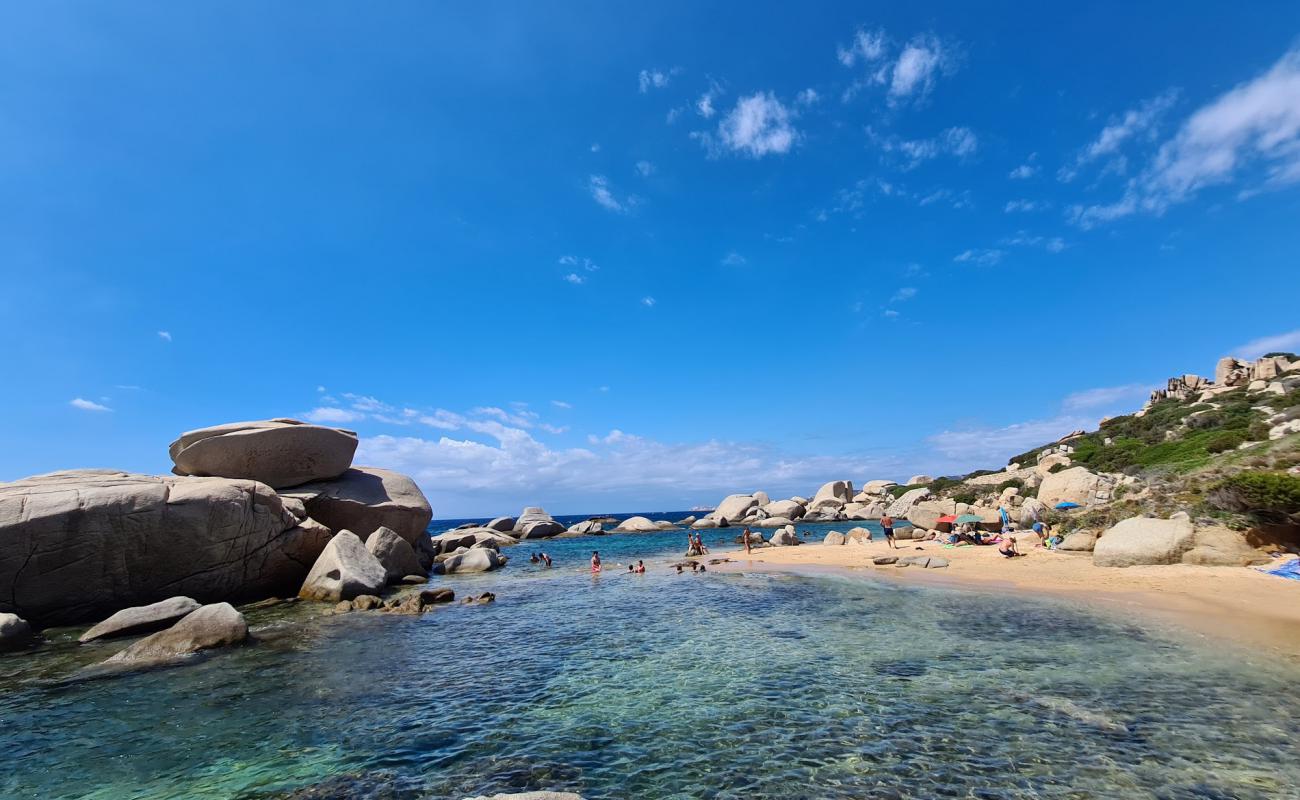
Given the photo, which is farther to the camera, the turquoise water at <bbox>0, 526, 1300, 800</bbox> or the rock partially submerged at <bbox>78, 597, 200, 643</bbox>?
the rock partially submerged at <bbox>78, 597, 200, 643</bbox>

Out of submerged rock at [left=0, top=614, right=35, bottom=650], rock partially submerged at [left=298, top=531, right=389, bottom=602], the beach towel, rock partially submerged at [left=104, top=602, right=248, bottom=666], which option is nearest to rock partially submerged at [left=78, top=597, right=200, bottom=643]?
submerged rock at [left=0, top=614, right=35, bottom=650]

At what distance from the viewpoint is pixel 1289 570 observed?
56.1 ft

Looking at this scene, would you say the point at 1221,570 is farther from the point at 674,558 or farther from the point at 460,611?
the point at 674,558

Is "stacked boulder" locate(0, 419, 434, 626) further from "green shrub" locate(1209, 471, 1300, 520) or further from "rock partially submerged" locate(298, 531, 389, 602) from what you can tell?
"green shrub" locate(1209, 471, 1300, 520)

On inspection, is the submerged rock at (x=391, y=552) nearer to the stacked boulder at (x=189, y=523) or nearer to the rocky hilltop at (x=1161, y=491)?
the stacked boulder at (x=189, y=523)

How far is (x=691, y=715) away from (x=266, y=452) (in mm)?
26991

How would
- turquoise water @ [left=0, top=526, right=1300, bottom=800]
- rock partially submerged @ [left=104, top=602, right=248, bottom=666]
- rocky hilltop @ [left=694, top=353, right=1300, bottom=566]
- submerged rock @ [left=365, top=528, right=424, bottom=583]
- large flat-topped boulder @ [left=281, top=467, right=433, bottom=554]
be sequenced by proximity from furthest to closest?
large flat-topped boulder @ [left=281, top=467, right=433, bottom=554], submerged rock @ [left=365, top=528, right=424, bottom=583], rocky hilltop @ [left=694, top=353, right=1300, bottom=566], rock partially submerged @ [left=104, top=602, right=248, bottom=666], turquoise water @ [left=0, top=526, right=1300, bottom=800]

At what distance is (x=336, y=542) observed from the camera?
81.3ft

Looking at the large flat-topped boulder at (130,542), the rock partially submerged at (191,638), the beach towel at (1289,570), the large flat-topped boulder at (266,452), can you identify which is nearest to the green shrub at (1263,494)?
the beach towel at (1289,570)

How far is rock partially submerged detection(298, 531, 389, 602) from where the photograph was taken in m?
23.2

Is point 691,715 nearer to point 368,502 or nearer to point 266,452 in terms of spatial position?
point 368,502

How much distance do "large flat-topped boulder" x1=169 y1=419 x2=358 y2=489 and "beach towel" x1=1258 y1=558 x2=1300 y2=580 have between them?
3879cm

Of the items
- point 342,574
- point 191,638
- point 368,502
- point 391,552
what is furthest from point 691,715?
point 368,502

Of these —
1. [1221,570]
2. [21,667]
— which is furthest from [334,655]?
[1221,570]
